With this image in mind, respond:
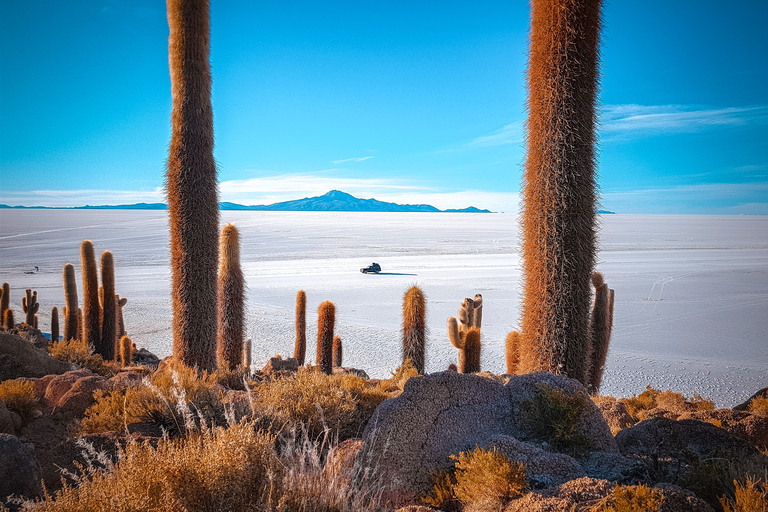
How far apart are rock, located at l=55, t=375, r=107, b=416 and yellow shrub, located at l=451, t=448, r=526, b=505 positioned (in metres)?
4.77

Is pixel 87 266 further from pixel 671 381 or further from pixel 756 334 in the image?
pixel 756 334

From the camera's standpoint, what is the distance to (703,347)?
15086 millimetres

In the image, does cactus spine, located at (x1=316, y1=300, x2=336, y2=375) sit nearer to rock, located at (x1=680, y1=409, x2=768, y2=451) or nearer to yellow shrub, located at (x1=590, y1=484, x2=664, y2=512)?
rock, located at (x1=680, y1=409, x2=768, y2=451)

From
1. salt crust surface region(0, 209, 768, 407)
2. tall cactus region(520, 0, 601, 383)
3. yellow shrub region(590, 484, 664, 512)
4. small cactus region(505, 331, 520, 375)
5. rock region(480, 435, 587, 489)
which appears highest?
tall cactus region(520, 0, 601, 383)

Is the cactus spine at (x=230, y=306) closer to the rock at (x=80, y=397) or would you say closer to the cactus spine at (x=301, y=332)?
the cactus spine at (x=301, y=332)

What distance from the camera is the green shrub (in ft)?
12.3

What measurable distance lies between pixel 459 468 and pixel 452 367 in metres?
5.95

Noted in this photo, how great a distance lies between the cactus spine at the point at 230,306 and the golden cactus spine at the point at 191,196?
1503mm

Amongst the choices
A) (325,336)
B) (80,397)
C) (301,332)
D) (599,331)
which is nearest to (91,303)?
(301,332)

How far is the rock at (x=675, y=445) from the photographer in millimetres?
3498

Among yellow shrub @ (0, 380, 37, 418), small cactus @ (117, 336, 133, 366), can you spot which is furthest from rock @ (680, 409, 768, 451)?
small cactus @ (117, 336, 133, 366)

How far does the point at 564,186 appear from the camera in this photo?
582 cm

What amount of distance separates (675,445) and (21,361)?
28.9 ft

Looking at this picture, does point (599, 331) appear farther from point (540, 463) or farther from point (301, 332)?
point (301, 332)
